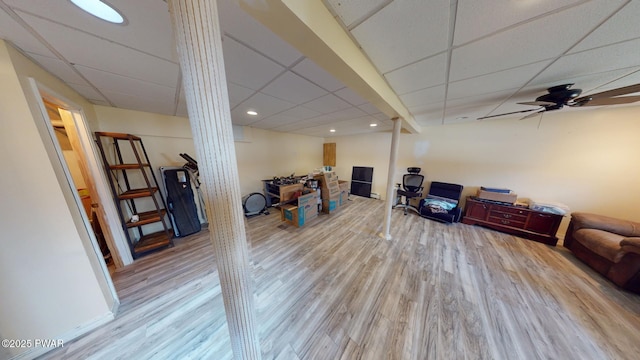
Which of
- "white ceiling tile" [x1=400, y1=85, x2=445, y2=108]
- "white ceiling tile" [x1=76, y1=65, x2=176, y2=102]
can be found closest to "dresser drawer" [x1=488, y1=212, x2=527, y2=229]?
"white ceiling tile" [x1=400, y1=85, x2=445, y2=108]

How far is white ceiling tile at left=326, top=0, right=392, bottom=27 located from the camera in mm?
814

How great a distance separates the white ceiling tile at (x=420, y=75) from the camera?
1.30 meters

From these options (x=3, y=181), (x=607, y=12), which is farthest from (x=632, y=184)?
(x=3, y=181)

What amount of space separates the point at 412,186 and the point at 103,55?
4677 millimetres

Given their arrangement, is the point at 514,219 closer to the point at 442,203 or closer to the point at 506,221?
the point at 506,221

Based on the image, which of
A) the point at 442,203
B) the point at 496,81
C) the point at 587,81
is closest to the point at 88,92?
the point at 496,81

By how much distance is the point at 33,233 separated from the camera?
115 centimetres

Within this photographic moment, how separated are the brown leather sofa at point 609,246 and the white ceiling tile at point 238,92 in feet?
14.8

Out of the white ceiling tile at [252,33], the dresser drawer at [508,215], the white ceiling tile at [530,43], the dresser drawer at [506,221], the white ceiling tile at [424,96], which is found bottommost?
the dresser drawer at [506,221]

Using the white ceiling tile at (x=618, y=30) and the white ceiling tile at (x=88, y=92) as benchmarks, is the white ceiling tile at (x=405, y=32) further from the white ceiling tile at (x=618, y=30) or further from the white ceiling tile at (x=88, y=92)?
the white ceiling tile at (x=88, y=92)

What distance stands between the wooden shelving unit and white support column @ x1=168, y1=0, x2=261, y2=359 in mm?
2629

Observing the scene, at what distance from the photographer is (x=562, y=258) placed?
92.1 inches

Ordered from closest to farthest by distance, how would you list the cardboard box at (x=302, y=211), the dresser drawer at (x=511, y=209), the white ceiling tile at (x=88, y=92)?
the white ceiling tile at (x=88, y=92)
the dresser drawer at (x=511, y=209)
the cardboard box at (x=302, y=211)

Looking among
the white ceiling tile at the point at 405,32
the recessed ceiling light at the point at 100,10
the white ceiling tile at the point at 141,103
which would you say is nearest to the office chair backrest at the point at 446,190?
the white ceiling tile at the point at 405,32
